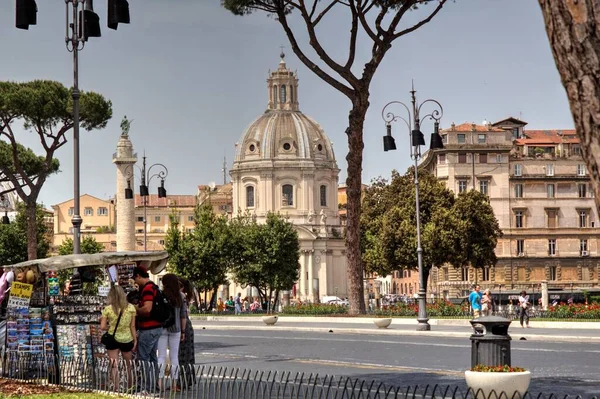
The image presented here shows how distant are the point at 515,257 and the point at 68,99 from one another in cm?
5730

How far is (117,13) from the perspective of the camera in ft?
68.5

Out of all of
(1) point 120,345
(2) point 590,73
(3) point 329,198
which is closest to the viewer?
(2) point 590,73

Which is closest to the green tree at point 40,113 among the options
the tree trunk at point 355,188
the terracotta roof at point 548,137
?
the tree trunk at point 355,188

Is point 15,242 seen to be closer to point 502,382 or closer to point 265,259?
point 265,259

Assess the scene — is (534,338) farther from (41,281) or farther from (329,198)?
(329,198)

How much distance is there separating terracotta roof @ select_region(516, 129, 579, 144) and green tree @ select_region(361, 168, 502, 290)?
3428cm

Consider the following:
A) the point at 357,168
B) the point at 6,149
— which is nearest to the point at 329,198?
the point at 6,149

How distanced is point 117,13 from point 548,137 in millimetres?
94259

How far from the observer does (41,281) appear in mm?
16000

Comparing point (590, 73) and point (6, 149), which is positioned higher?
point (6, 149)

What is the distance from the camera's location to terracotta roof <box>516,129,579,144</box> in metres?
107

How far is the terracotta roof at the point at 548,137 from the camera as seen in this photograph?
10675 centimetres

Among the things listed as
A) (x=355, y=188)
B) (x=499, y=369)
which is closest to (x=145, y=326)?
(x=499, y=369)

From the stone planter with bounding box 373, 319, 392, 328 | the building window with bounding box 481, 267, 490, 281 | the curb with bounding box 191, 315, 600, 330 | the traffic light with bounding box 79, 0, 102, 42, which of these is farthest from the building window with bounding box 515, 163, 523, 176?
the traffic light with bounding box 79, 0, 102, 42
